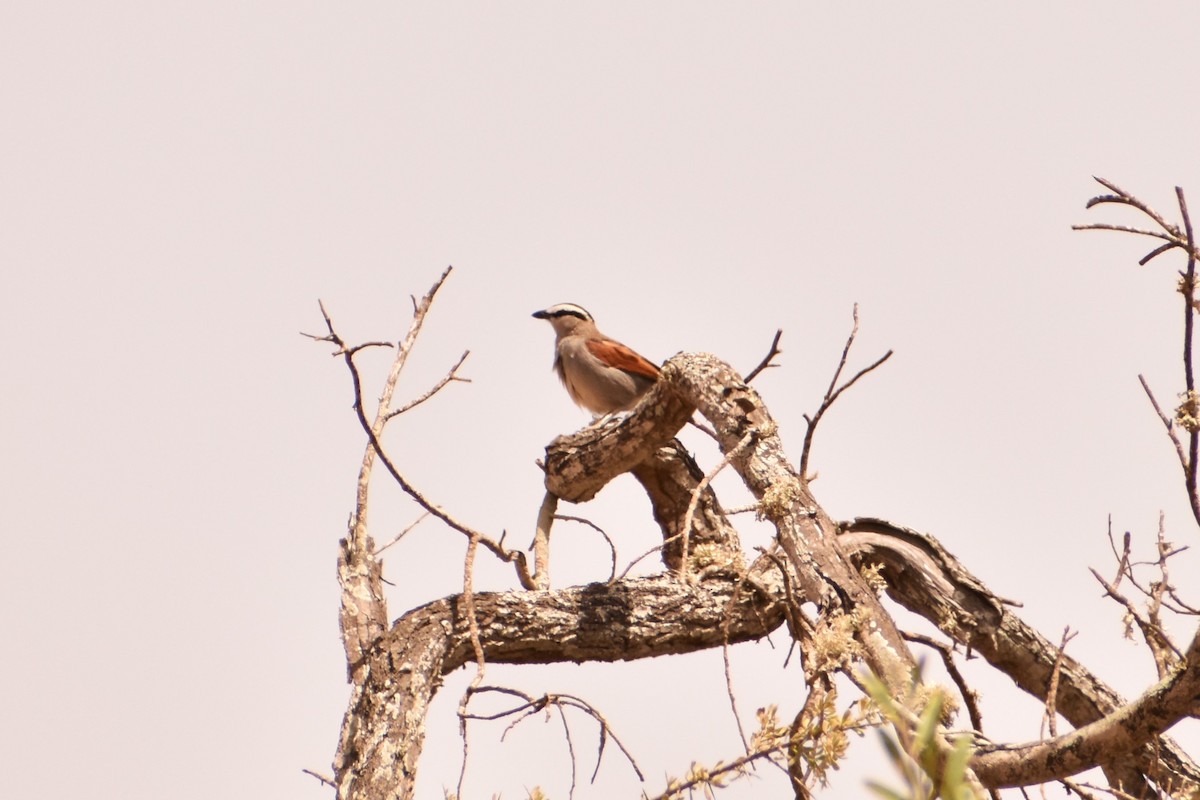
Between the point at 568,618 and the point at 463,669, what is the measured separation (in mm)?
493

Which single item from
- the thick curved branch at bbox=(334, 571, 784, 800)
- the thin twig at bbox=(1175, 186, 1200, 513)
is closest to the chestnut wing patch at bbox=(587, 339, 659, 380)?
Result: the thick curved branch at bbox=(334, 571, 784, 800)

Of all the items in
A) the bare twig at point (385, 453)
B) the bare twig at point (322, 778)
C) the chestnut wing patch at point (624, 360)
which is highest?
the chestnut wing patch at point (624, 360)

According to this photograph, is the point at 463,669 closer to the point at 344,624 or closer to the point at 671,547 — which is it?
the point at 344,624

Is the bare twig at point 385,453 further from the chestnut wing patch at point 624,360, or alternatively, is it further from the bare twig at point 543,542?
the chestnut wing patch at point 624,360

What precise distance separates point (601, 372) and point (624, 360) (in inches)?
7.3

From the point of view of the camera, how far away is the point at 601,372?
24.8 feet

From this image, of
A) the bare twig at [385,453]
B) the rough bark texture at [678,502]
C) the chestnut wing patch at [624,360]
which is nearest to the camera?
the bare twig at [385,453]

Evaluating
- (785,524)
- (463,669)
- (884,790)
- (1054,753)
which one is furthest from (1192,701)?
(463,669)

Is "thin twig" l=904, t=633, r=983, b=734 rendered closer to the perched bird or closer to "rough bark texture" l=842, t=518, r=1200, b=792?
"rough bark texture" l=842, t=518, r=1200, b=792

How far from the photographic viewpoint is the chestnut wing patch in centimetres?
743

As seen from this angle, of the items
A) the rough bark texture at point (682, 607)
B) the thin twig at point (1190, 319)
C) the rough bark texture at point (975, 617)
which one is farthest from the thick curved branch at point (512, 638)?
the thin twig at point (1190, 319)

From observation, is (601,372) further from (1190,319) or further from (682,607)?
(1190,319)

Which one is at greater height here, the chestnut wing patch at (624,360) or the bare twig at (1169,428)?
the chestnut wing patch at (624,360)

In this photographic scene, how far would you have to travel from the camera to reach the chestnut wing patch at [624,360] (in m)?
7.43
